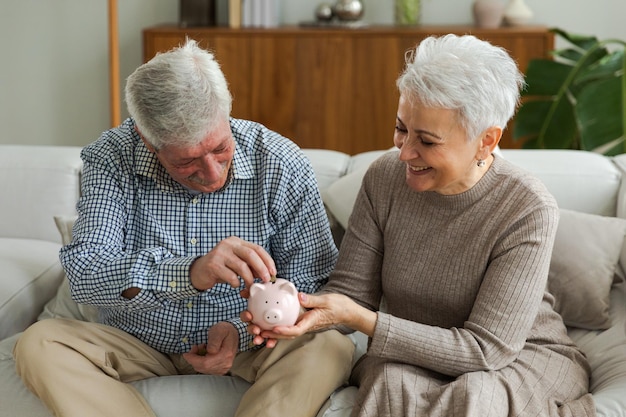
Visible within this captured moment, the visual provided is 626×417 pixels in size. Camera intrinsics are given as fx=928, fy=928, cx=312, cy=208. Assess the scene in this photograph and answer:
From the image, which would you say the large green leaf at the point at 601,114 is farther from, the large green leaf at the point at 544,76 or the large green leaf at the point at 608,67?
the large green leaf at the point at 544,76

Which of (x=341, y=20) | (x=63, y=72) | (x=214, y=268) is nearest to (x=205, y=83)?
(x=214, y=268)

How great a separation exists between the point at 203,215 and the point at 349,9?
2.25 meters

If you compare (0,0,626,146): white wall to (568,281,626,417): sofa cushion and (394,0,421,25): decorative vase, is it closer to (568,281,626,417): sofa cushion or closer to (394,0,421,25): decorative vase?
(394,0,421,25): decorative vase

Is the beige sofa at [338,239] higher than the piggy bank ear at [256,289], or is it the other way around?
→ the piggy bank ear at [256,289]

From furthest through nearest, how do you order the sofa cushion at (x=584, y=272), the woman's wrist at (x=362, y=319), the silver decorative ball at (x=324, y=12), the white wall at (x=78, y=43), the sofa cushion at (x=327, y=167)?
1. the white wall at (x=78, y=43)
2. the silver decorative ball at (x=324, y=12)
3. the sofa cushion at (x=327, y=167)
4. the sofa cushion at (x=584, y=272)
5. the woman's wrist at (x=362, y=319)

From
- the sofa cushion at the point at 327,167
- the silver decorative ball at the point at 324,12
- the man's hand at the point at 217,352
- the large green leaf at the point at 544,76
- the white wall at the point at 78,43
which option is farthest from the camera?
the white wall at the point at 78,43

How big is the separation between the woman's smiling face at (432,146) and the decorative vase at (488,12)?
90.6 inches

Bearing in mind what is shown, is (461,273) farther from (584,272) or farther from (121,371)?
(121,371)

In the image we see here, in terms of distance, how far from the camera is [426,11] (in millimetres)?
4301

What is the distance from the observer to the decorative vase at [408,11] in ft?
13.4

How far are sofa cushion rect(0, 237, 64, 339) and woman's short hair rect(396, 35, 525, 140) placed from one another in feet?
3.83

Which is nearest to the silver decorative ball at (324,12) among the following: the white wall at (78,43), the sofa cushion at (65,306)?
the white wall at (78,43)

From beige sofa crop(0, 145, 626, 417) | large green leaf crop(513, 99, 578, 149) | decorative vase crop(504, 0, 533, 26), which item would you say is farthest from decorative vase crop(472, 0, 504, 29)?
beige sofa crop(0, 145, 626, 417)

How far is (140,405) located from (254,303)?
408mm
